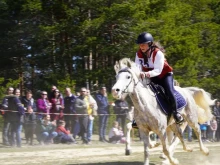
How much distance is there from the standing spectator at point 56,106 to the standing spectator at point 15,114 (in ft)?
5.27

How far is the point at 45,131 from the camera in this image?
17203mm

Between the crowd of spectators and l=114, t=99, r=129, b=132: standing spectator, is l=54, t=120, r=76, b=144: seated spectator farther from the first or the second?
l=114, t=99, r=129, b=132: standing spectator

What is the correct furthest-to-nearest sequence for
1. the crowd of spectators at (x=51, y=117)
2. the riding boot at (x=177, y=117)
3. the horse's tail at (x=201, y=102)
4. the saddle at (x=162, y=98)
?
the crowd of spectators at (x=51, y=117)
the horse's tail at (x=201, y=102)
the riding boot at (x=177, y=117)
the saddle at (x=162, y=98)

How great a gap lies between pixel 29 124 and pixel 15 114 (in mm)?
727

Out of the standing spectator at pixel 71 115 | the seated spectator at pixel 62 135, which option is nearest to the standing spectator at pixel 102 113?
the standing spectator at pixel 71 115

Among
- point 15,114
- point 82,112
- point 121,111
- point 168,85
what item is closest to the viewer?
point 168,85

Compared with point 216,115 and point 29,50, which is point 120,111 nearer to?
point 216,115

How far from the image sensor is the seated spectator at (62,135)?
57.9ft

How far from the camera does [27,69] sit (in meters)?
32.9

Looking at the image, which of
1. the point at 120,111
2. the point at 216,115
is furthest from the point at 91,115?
the point at 216,115

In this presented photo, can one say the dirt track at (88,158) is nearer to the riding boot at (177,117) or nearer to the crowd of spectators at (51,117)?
→ the riding boot at (177,117)

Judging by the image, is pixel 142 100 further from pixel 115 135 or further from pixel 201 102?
pixel 115 135

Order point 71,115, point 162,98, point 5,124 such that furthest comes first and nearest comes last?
point 71,115 < point 5,124 < point 162,98

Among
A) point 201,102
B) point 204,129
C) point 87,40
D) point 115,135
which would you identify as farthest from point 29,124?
point 87,40
